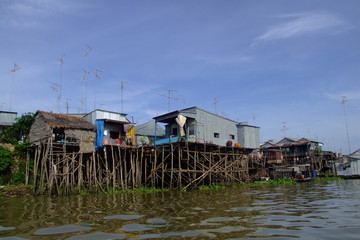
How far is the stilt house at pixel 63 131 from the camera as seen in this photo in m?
22.6

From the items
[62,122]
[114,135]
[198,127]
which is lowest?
[114,135]

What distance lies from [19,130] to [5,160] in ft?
19.1

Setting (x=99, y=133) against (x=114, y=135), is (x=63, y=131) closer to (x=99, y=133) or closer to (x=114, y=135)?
(x=99, y=133)

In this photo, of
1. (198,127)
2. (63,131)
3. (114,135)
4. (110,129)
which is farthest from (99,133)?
(198,127)

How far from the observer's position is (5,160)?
830 inches

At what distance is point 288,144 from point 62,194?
35.3m

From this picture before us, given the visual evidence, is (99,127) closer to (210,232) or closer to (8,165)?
(8,165)

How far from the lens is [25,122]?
25938 millimetres

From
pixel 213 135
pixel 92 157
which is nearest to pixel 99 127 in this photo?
pixel 92 157

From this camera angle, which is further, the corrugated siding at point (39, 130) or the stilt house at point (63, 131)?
the corrugated siding at point (39, 130)

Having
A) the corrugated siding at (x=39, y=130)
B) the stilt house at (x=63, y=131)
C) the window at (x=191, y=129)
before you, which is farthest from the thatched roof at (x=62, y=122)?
the window at (x=191, y=129)

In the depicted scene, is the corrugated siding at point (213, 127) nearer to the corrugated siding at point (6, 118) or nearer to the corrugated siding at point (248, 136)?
the corrugated siding at point (248, 136)

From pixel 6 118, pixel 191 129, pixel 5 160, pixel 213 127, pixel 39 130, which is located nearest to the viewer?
pixel 5 160

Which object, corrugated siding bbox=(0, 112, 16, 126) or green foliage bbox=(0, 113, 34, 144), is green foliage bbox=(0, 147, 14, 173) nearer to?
green foliage bbox=(0, 113, 34, 144)
